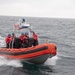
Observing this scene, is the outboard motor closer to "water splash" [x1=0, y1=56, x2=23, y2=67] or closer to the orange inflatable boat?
the orange inflatable boat

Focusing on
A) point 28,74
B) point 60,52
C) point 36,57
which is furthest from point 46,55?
point 60,52

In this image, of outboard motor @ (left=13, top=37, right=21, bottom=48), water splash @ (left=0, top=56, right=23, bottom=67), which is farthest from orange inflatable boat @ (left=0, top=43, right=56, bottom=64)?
outboard motor @ (left=13, top=37, right=21, bottom=48)

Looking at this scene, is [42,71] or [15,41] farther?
[15,41]

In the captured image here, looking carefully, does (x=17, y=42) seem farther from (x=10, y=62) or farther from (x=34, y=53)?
(x=34, y=53)

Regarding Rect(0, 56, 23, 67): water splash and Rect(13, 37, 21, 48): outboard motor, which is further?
Rect(13, 37, 21, 48): outboard motor

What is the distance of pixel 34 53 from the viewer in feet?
51.2

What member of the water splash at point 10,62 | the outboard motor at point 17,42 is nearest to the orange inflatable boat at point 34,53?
the water splash at point 10,62

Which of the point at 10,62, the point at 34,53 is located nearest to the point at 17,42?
the point at 10,62

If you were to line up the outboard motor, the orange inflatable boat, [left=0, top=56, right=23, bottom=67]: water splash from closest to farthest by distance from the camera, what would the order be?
the orange inflatable boat
[left=0, top=56, right=23, bottom=67]: water splash
the outboard motor

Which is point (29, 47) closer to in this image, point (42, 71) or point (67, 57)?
point (42, 71)

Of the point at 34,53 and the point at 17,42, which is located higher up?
the point at 17,42

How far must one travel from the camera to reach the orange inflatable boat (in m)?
15.3

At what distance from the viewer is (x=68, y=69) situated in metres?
15.5

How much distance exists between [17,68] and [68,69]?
292cm
